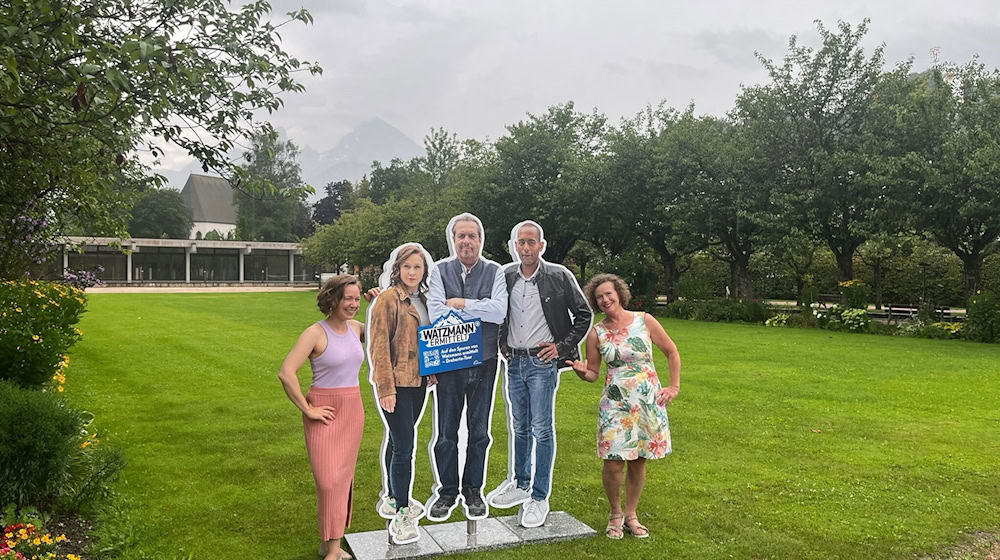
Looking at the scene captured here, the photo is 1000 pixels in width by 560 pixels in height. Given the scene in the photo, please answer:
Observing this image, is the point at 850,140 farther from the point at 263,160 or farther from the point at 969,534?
the point at 263,160

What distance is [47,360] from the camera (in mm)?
7012

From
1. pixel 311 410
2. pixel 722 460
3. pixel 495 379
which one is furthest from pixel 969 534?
pixel 311 410

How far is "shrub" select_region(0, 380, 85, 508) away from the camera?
15.1 ft

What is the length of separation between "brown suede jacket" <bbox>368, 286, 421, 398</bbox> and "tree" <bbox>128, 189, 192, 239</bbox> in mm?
70156

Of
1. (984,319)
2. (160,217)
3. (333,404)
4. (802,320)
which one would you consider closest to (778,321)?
(802,320)

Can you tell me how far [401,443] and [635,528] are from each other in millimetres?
1802

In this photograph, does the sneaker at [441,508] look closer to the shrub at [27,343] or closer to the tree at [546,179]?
the shrub at [27,343]

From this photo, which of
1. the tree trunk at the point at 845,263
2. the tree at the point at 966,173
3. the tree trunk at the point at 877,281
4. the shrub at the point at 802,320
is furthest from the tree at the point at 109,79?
the tree trunk at the point at 877,281

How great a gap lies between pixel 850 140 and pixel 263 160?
6532cm

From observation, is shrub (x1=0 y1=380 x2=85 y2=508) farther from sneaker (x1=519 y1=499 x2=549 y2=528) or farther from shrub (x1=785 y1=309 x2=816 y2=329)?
shrub (x1=785 y1=309 x2=816 y2=329)

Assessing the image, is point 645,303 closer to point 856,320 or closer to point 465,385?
point 856,320

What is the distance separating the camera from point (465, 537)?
204 inches

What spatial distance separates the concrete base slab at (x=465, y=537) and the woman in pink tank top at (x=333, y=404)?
0.36 metres

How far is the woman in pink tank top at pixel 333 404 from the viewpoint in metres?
4.54
